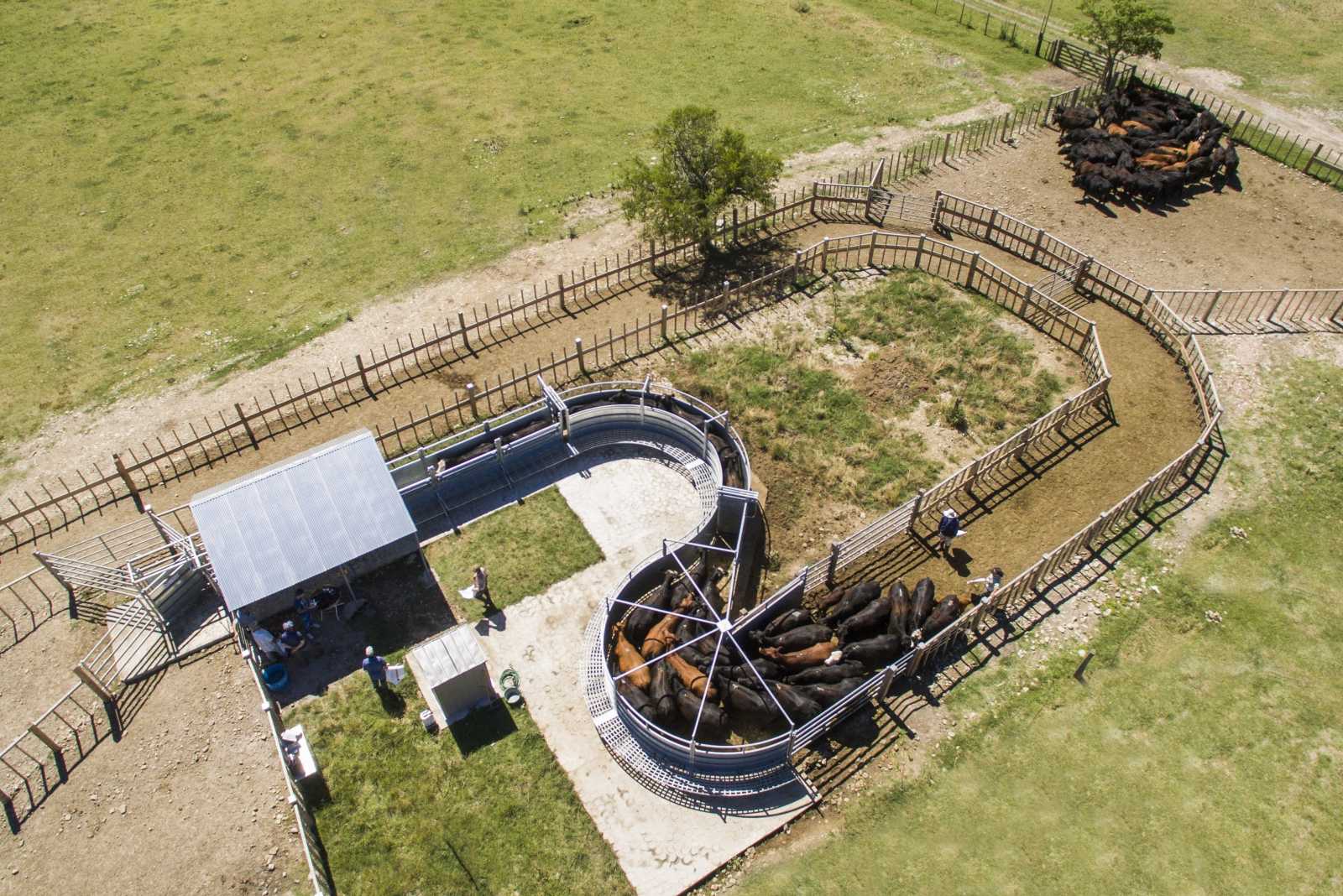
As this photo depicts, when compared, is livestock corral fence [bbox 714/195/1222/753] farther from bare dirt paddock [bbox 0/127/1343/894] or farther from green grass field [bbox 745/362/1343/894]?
bare dirt paddock [bbox 0/127/1343/894]

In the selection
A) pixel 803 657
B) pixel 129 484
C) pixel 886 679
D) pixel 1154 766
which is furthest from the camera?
pixel 129 484

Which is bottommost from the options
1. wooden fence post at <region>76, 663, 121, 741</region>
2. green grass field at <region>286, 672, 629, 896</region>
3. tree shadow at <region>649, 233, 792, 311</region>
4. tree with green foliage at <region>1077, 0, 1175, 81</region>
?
green grass field at <region>286, 672, 629, 896</region>

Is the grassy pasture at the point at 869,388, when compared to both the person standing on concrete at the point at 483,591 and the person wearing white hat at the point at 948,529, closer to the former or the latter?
the person wearing white hat at the point at 948,529

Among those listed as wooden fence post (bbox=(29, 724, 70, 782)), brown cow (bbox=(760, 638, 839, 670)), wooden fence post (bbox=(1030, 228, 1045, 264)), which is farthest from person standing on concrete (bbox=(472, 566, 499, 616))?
wooden fence post (bbox=(1030, 228, 1045, 264))

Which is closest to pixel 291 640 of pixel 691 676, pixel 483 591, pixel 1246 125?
pixel 483 591

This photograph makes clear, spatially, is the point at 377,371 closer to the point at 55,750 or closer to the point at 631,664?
the point at 55,750

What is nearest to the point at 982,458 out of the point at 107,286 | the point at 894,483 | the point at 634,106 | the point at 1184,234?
the point at 894,483
